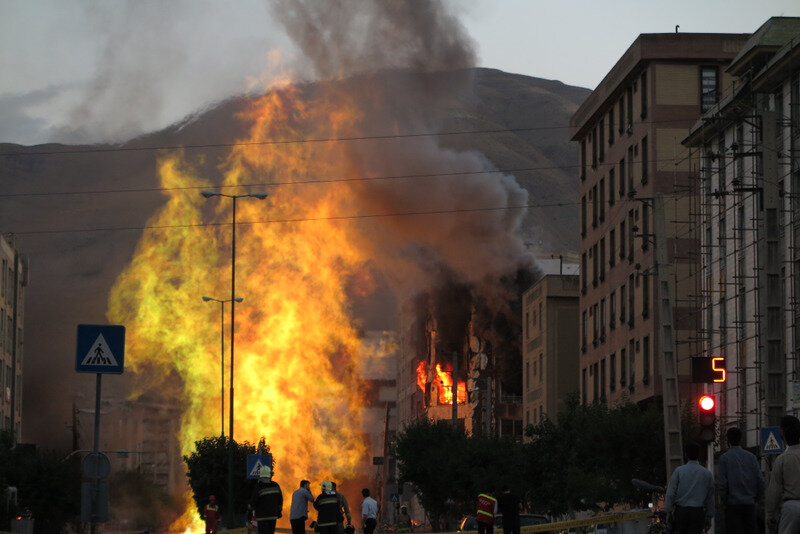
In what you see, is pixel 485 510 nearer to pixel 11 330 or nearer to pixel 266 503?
pixel 266 503

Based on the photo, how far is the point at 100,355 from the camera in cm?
1936

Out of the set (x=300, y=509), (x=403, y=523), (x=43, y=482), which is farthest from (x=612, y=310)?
(x=300, y=509)

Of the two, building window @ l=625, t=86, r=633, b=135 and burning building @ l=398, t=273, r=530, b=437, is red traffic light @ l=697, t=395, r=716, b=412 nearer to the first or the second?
building window @ l=625, t=86, r=633, b=135

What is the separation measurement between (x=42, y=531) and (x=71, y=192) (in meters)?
34.4

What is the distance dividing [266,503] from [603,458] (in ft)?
107

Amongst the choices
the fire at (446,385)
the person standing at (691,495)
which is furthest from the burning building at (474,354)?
the person standing at (691,495)

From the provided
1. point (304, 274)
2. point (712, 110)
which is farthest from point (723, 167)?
point (304, 274)

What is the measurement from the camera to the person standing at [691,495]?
60.3 feet

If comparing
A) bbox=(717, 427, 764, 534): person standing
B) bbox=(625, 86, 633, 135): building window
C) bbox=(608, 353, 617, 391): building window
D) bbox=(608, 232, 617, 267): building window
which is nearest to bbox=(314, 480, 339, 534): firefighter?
bbox=(717, 427, 764, 534): person standing

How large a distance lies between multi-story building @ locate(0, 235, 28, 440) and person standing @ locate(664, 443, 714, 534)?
3177 inches

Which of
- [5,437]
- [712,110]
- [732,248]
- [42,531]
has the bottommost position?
[42,531]

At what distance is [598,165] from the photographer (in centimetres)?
8425

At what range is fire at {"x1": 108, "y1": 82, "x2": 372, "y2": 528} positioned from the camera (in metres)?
89.7

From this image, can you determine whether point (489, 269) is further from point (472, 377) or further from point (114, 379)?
point (114, 379)
